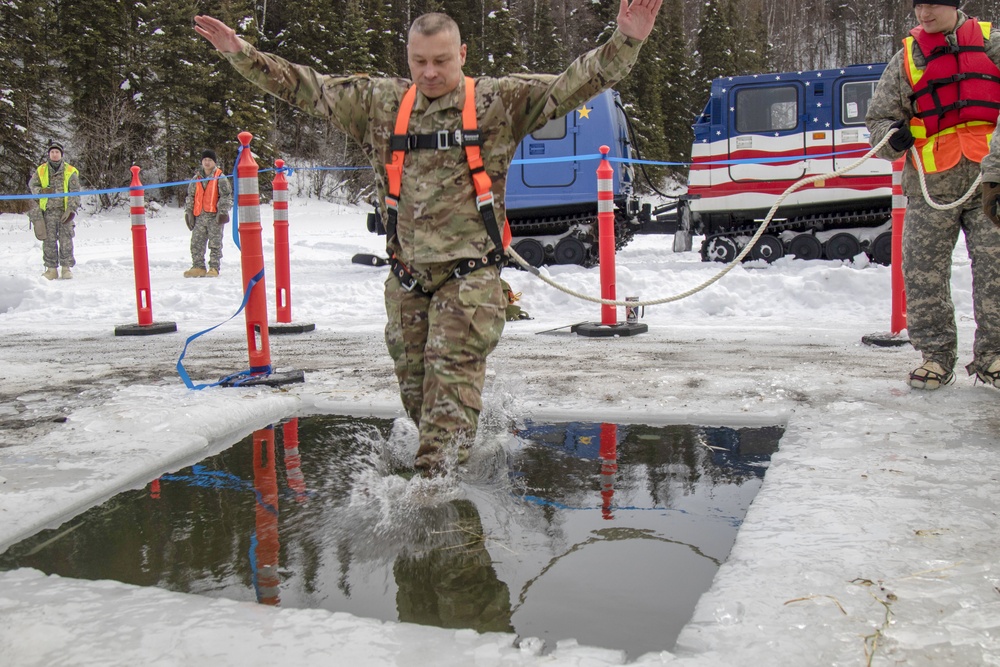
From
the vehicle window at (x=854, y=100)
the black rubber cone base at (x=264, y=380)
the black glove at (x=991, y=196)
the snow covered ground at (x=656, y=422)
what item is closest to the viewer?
the snow covered ground at (x=656, y=422)

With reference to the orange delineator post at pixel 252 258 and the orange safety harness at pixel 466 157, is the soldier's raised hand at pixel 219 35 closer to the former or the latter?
the orange safety harness at pixel 466 157

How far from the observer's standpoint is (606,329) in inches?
288

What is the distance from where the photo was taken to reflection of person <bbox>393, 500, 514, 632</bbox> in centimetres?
217

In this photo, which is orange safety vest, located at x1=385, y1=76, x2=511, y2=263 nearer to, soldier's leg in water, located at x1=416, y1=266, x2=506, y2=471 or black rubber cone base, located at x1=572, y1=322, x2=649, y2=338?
soldier's leg in water, located at x1=416, y1=266, x2=506, y2=471

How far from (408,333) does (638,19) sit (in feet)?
4.62

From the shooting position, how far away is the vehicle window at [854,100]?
14133 millimetres

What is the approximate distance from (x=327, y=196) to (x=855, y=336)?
28.9m

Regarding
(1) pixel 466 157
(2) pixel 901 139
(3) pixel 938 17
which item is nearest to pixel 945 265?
(2) pixel 901 139

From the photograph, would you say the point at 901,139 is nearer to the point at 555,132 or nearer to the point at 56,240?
the point at 555,132

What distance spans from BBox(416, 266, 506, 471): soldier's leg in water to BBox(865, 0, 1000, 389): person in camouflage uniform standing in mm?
2464

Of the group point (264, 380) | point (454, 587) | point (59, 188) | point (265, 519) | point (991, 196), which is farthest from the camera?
point (59, 188)

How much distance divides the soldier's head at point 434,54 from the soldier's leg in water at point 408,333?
2.44ft

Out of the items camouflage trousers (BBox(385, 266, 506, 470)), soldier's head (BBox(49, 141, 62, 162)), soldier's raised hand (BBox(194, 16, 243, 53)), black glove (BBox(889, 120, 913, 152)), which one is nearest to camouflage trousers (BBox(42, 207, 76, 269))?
soldier's head (BBox(49, 141, 62, 162))

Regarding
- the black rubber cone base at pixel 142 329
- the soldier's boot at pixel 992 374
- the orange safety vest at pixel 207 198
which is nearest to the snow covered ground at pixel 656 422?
the soldier's boot at pixel 992 374
